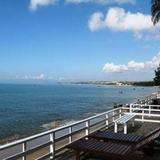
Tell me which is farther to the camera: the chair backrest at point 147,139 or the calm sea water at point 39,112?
the calm sea water at point 39,112

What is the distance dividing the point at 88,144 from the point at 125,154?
1114 mm

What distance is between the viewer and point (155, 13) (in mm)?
26906

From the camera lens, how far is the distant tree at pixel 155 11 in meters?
25.9

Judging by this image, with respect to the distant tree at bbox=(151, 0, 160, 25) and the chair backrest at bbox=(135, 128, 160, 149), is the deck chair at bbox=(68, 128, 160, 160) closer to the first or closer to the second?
the chair backrest at bbox=(135, 128, 160, 149)

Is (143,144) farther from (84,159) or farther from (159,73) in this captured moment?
(159,73)

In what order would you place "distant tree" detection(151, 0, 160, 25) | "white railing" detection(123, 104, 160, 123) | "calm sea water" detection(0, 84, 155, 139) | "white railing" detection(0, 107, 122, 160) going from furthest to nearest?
"calm sea water" detection(0, 84, 155, 139) → "distant tree" detection(151, 0, 160, 25) → "white railing" detection(123, 104, 160, 123) → "white railing" detection(0, 107, 122, 160)

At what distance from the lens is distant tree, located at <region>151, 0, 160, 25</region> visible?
25945 mm

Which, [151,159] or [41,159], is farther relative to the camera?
[151,159]

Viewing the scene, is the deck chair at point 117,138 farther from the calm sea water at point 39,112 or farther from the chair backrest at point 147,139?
the calm sea water at point 39,112

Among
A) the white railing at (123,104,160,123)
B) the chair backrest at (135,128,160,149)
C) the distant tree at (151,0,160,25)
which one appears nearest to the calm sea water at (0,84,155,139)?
the white railing at (123,104,160,123)

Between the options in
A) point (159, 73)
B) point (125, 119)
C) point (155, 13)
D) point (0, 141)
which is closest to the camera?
point (125, 119)

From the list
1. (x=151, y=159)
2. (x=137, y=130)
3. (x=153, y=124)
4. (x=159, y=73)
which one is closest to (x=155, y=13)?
(x=153, y=124)

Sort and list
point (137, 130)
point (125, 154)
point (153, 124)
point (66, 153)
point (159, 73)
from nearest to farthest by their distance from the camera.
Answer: point (125, 154)
point (66, 153)
point (137, 130)
point (153, 124)
point (159, 73)

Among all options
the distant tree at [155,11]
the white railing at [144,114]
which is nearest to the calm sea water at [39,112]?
the white railing at [144,114]
